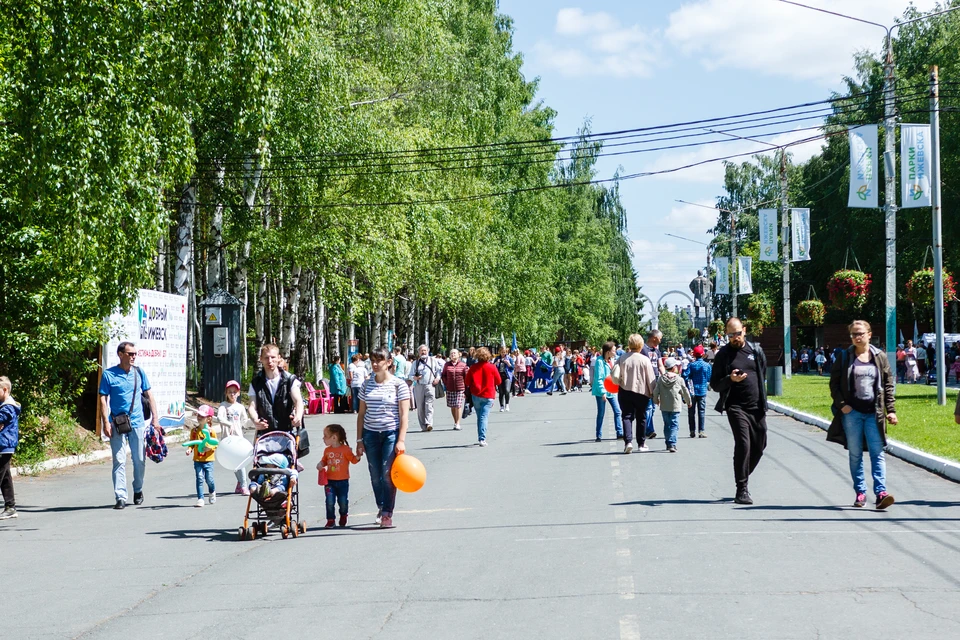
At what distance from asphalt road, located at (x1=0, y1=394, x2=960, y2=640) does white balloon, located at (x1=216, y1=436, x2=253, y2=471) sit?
624 millimetres

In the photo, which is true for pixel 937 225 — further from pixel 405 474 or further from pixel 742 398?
pixel 405 474

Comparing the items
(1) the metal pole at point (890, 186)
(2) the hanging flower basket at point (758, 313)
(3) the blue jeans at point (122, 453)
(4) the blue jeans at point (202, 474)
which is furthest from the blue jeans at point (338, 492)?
(2) the hanging flower basket at point (758, 313)

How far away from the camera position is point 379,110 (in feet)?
106

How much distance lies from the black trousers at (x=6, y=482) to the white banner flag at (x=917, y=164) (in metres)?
18.9

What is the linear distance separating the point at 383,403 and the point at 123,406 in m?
3.61

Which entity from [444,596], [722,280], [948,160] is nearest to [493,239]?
[722,280]

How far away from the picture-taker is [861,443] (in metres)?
10.7

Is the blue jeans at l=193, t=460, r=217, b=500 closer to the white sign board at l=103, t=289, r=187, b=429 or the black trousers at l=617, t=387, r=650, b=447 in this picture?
the black trousers at l=617, t=387, r=650, b=447

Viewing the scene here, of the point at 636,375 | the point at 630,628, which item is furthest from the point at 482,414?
the point at 630,628

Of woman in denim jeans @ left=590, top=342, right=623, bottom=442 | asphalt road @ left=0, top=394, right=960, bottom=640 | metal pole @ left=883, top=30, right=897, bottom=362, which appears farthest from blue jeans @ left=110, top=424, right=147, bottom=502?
metal pole @ left=883, top=30, right=897, bottom=362

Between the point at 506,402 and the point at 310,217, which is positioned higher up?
the point at 310,217

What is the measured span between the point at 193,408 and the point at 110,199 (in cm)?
1282

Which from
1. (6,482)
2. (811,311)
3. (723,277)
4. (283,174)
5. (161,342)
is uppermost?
(283,174)

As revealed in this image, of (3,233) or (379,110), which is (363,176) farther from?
(3,233)
